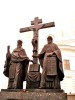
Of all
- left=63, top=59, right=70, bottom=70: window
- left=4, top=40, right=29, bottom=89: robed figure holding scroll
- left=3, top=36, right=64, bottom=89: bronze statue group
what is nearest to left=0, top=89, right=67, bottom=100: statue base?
left=3, top=36, right=64, bottom=89: bronze statue group

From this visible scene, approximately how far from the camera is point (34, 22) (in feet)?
28.6

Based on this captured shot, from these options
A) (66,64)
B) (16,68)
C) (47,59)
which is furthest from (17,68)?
(66,64)

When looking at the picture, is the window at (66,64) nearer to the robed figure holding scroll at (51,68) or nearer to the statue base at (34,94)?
the robed figure holding scroll at (51,68)

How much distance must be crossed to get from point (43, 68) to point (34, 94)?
39.0 inches

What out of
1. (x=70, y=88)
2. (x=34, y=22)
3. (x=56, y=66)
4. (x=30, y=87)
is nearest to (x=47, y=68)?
(x=56, y=66)

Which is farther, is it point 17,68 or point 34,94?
point 17,68

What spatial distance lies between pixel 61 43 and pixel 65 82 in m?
5.30

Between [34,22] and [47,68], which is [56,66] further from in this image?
[34,22]

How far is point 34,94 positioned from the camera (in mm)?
6738

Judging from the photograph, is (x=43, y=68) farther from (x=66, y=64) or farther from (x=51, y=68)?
(x=66, y=64)

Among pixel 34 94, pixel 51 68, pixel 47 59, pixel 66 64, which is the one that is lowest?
pixel 34 94

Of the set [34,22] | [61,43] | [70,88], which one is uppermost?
[61,43]

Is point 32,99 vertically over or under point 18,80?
under

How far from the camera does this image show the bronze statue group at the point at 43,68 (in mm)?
7082
